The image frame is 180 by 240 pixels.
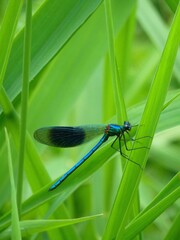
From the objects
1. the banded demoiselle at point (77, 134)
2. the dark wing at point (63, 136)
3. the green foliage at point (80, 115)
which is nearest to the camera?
the green foliage at point (80, 115)

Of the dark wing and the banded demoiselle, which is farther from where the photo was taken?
the dark wing

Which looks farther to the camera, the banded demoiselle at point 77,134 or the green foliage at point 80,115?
the banded demoiselle at point 77,134

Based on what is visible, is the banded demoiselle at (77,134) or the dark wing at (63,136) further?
the dark wing at (63,136)

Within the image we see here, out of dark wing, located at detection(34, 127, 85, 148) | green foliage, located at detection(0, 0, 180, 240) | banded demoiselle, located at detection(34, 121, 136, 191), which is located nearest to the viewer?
green foliage, located at detection(0, 0, 180, 240)

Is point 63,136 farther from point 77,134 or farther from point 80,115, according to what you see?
point 80,115

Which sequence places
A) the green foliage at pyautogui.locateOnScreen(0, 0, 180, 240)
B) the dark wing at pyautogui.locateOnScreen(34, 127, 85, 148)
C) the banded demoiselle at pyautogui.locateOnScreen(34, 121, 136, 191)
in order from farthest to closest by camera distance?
the dark wing at pyautogui.locateOnScreen(34, 127, 85, 148)
the banded demoiselle at pyautogui.locateOnScreen(34, 121, 136, 191)
the green foliage at pyautogui.locateOnScreen(0, 0, 180, 240)

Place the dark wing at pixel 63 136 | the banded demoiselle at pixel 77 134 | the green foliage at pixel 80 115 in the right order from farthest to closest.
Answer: the dark wing at pixel 63 136 < the banded demoiselle at pixel 77 134 < the green foliage at pixel 80 115
